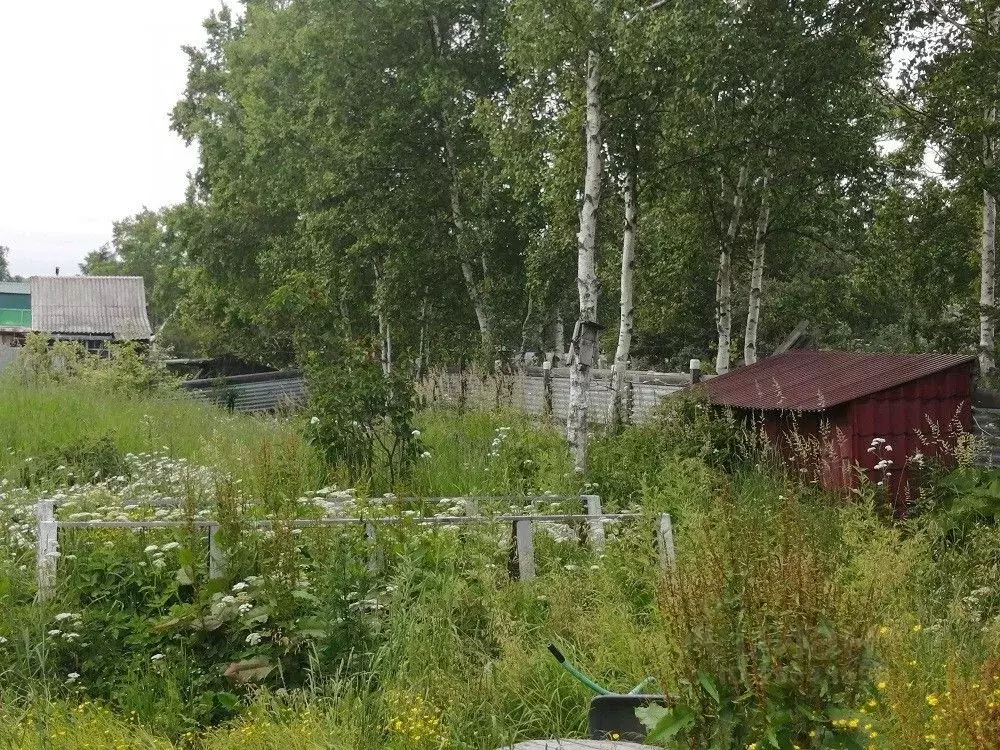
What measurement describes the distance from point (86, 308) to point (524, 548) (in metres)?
36.5

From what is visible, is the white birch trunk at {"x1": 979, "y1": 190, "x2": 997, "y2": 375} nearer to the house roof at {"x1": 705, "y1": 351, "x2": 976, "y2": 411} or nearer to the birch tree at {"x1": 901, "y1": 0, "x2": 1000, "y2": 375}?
the birch tree at {"x1": 901, "y1": 0, "x2": 1000, "y2": 375}

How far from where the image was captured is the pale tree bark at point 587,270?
36.5 feet

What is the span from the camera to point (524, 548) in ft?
21.8

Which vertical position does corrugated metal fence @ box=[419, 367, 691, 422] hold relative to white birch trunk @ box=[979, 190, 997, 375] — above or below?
below

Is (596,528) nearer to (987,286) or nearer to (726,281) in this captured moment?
(726,281)

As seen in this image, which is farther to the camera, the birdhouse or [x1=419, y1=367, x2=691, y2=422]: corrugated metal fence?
[x1=419, y1=367, x2=691, y2=422]: corrugated metal fence

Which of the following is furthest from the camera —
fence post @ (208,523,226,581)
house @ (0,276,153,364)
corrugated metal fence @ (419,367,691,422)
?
house @ (0,276,153,364)

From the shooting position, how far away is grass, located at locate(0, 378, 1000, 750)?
3482 mm

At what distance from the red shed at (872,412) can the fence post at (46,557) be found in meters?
6.19

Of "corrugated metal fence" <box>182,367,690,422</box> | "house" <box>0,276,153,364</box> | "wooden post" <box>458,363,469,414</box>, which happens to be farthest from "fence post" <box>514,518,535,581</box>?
"house" <box>0,276,153,364</box>

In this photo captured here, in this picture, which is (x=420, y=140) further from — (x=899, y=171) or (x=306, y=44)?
(x=899, y=171)

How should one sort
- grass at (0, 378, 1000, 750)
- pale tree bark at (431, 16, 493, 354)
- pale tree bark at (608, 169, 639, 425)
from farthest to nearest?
1. pale tree bark at (431, 16, 493, 354)
2. pale tree bark at (608, 169, 639, 425)
3. grass at (0, 378, 1000, 750)

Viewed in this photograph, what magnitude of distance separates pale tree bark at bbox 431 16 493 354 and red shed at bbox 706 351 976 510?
448 inches

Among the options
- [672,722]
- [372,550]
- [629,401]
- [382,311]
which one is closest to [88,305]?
[382,311]
